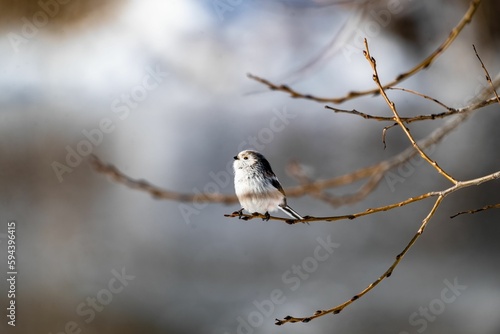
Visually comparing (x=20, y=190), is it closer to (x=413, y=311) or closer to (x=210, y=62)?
(x=210, y=62)

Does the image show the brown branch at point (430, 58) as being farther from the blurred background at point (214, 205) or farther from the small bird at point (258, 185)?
the blurred background at point (214, 205)

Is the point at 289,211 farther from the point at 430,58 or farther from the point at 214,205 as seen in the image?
the point at 214,205

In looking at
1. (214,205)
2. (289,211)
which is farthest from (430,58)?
(214,205)

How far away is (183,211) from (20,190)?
4.31 feet

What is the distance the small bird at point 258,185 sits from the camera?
4.04 ft

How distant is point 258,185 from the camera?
4.42 feet

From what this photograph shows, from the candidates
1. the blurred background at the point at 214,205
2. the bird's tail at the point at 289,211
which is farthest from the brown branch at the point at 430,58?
the blurred background at the point at 214,205

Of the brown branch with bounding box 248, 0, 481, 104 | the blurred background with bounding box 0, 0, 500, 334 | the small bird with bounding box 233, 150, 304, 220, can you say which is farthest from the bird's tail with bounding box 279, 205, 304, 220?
the blurred background with bounding box 0, 0, 500, 334

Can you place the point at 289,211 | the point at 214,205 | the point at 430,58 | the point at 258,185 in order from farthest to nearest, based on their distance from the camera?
1. the point at 214,205
2. the point at 258,185
3. the point at 289,211
4. the point at 430,58

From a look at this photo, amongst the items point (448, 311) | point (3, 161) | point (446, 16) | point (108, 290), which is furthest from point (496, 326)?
point (3, 161)

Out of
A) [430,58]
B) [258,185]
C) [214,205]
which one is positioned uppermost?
[214,205]

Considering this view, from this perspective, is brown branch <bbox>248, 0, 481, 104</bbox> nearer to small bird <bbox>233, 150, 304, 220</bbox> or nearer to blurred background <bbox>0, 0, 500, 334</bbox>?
small bird <bbox>233, 150, 304, 220</bbox>

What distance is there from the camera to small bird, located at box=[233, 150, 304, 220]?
4.04 ft

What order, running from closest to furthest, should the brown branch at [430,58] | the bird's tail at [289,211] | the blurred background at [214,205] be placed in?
the brown branch at [430,58] < the bird's tail at [289,211] < the blurred background at [214,205]
